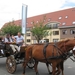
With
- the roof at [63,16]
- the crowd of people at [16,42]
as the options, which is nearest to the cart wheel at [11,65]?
the crowd of people at [16,42]

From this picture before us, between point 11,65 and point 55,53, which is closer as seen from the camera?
point 55,53

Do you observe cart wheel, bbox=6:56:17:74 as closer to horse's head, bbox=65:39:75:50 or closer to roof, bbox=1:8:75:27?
horse's head, bbox=65:39:75:50

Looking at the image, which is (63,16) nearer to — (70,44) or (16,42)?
(16,42)

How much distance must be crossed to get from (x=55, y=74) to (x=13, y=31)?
1563 inches

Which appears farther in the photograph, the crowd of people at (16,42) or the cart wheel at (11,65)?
the crowd of people at (16,42)

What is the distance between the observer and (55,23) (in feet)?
164

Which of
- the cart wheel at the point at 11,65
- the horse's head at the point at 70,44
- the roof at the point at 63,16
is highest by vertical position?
the roof at the point at 63,16

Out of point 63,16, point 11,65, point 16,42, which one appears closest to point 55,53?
point 11,65

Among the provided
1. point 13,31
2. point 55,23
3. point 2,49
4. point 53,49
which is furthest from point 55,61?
point 55,23

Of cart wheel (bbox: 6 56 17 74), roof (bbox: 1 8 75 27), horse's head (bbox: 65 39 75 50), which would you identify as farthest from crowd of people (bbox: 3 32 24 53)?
roof (bbox: 1 8 75 27)

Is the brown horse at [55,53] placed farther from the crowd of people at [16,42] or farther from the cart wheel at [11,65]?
the crowd of people at [16,42]

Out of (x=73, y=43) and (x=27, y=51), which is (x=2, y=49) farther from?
(x=73, y=43)

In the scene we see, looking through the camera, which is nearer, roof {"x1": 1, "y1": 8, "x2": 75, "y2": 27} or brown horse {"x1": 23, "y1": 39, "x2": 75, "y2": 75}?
brown horse {"x1": 23, "y1": 39, "x2": 75, "y2": 75}

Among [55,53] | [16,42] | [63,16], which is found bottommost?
[55,53]
